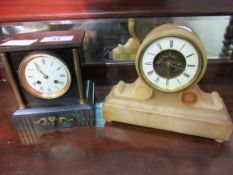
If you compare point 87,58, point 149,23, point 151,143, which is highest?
point 149,23

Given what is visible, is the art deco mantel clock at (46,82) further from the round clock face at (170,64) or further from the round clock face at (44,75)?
the round clock face at (170,64)

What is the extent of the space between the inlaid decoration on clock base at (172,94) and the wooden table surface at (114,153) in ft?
0.11

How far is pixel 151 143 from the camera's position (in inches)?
23.1

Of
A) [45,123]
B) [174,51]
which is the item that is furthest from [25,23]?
[174,51]

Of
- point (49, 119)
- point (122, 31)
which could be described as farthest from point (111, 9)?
point (49, 119)

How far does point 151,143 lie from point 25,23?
0.54m

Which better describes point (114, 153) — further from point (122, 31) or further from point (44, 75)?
point (122, 31)

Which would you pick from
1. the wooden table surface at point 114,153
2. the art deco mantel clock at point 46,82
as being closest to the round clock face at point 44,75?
the art deco mantel clock at point 46,82

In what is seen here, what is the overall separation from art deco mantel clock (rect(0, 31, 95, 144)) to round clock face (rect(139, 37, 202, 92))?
7.0 inches

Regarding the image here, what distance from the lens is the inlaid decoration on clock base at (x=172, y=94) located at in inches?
21.0

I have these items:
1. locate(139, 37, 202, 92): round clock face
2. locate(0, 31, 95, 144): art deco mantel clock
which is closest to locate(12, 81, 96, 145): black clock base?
locate(0, 31, 95, 144): art deco mantel clock

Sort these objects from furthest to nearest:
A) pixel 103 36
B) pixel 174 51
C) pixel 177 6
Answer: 1. pixel 103 36
2. pixel 177 6
3. pixel 174 51

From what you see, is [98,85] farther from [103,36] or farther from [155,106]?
[155,106]

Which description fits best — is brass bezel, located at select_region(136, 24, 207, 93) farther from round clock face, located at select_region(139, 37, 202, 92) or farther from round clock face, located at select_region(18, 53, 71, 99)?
round clock face, located at select_region(18, 53, 71, 99)
